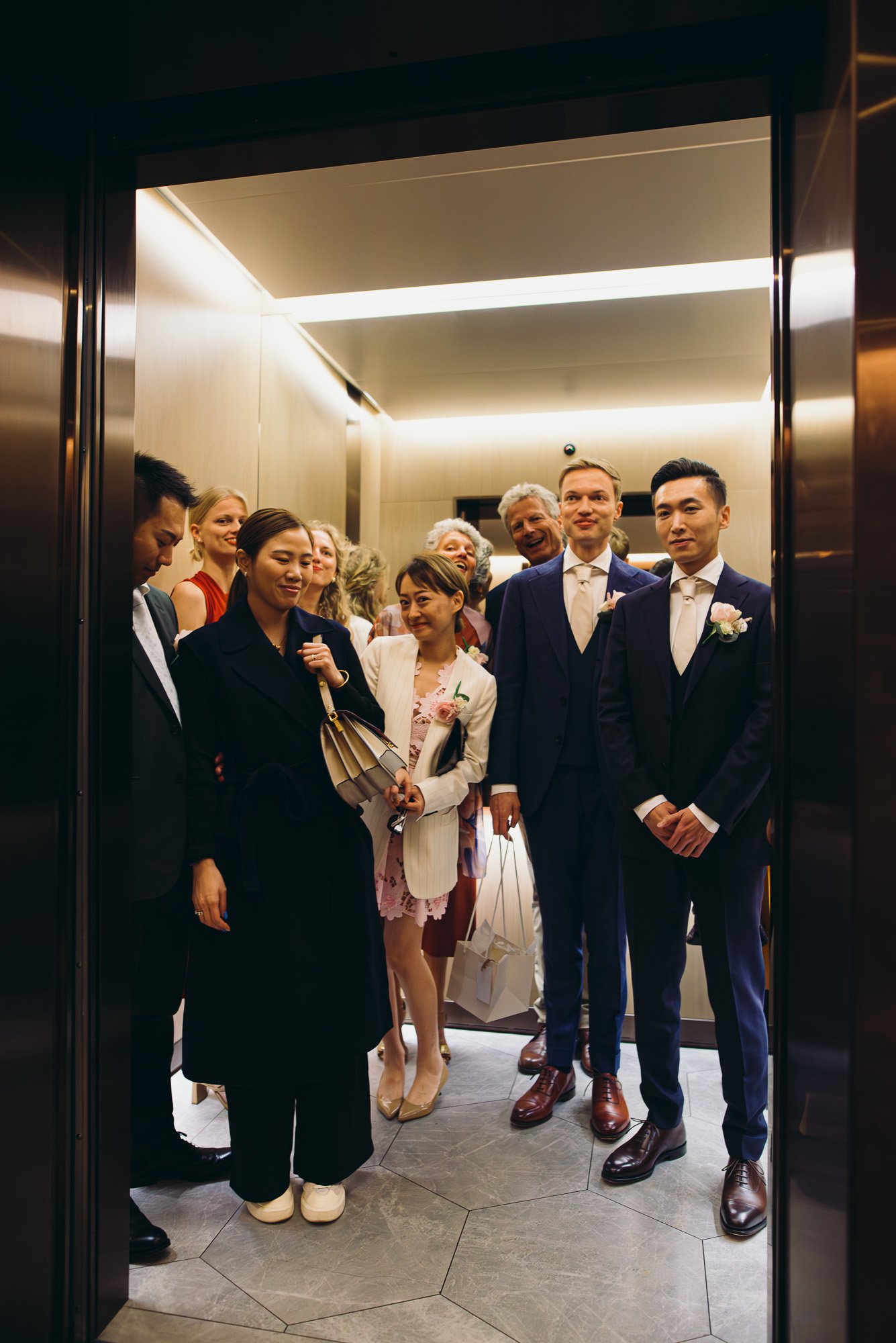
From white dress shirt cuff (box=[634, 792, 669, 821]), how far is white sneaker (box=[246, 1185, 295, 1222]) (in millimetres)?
1329

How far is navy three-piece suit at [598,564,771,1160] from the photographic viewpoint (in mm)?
2238

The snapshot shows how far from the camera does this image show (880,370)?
118 cm

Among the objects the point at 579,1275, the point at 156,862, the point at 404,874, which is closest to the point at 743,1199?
the point at 579,1275

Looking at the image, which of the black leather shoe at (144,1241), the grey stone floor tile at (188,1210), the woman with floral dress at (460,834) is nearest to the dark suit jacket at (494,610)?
the woman with floral dress at (460,834)

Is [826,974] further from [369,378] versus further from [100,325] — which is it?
[369,378]

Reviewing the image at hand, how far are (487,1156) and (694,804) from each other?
118 centimetres

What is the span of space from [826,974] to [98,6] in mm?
2018

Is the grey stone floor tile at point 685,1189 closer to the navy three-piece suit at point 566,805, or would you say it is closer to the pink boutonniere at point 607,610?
the navy three-piece suit at point 566,805

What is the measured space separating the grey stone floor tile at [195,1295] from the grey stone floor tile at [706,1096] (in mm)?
1428

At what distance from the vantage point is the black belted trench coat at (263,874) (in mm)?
2115

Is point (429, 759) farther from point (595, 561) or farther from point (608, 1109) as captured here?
→ point (608, 1109)

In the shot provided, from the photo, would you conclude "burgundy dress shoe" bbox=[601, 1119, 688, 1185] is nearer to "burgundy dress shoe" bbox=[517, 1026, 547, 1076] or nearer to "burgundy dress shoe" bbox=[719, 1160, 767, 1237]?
"burgundy dress shoe" bbox=[719, 1160, 767, 1237]

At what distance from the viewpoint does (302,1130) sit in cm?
225

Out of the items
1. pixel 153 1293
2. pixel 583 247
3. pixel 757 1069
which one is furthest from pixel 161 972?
pixel 583 247
